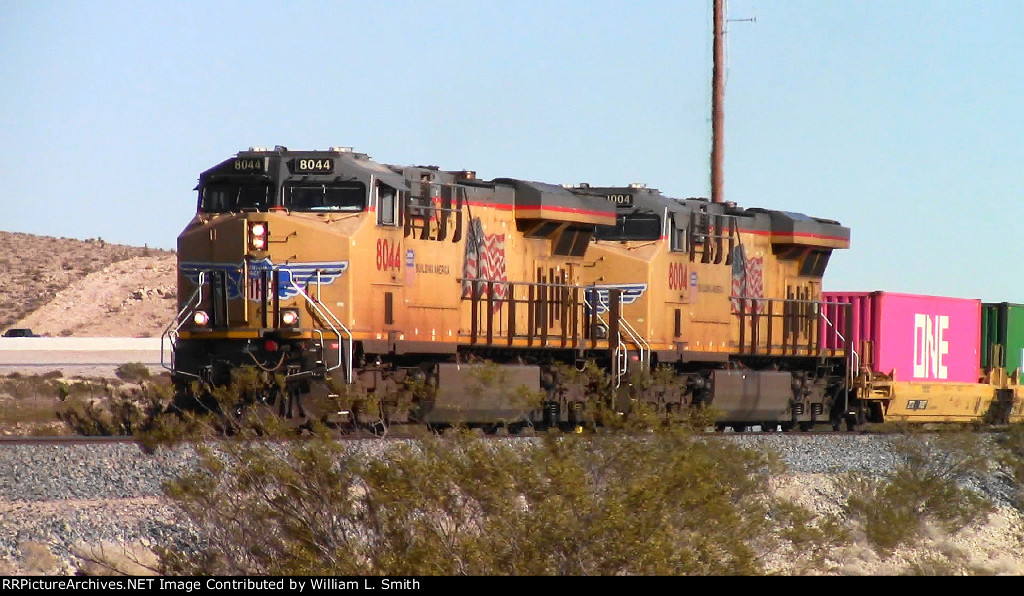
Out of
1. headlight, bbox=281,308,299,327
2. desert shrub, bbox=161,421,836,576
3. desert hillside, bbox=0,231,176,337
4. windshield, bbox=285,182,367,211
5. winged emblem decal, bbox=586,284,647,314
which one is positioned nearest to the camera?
desert shrub, bbox=161,421,836,576

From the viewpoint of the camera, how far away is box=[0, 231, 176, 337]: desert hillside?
257ft

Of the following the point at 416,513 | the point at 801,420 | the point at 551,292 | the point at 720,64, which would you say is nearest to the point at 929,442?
the point at 801,420

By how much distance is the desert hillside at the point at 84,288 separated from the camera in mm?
78312

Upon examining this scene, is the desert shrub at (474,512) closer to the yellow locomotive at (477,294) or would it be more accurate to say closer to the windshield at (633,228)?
the yellow locomotive at (477,294)

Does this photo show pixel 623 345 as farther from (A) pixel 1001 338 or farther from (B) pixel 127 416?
(A) pixel 1001 338

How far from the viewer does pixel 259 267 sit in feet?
60.7

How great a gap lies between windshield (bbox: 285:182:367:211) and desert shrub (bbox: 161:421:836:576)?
660cm

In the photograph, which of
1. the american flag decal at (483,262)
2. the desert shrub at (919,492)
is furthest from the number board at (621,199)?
the desert shrub at (919,492)

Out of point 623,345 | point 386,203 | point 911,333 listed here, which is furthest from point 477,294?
point 911,333

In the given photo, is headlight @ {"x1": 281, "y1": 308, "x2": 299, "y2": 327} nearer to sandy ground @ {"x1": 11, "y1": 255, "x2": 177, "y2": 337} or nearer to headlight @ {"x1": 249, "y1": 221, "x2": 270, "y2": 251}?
headlight @ {"x1": 249, "y1": 221, "x2": 270, "y2": 251}

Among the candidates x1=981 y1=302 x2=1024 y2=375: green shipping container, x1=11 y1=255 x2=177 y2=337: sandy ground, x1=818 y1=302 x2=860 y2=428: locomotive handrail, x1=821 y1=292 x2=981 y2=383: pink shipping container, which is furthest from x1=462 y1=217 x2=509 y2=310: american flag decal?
x1=11 y1=255 x2=177 y2=337: sandy ground

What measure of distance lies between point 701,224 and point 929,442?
5.16 meters

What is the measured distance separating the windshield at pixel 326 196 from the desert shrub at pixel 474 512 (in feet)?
21.6

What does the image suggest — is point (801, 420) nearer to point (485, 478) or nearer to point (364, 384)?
point (364, 384)
